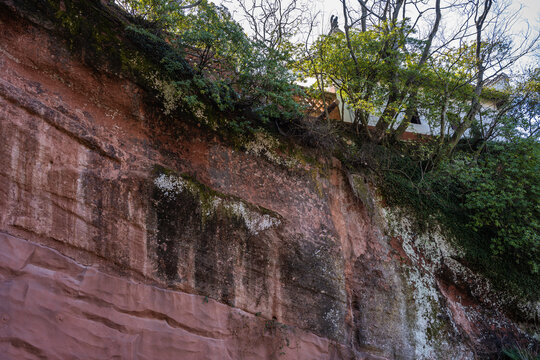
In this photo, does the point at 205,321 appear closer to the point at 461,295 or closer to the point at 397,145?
the point at 461,295

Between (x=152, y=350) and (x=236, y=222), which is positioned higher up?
(x=236, y=222)

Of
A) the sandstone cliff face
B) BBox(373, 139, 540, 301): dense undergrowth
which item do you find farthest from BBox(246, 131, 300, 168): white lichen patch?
BBox(373, 139, 540, 301): dense undergrowth

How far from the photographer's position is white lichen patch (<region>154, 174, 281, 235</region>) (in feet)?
18.6

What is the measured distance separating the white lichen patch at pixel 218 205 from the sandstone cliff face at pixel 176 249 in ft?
0.08

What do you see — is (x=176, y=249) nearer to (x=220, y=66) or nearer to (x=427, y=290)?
(x=220, y=66)

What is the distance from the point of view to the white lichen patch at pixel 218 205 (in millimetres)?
5674

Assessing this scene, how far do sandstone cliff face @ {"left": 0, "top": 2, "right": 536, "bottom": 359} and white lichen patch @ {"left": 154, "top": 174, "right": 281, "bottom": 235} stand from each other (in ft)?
0.08

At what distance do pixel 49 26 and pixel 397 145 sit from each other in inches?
323

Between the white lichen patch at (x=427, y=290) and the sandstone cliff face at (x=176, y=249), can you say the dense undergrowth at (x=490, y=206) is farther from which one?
the sandstone cliff face at (x=176, y=249)

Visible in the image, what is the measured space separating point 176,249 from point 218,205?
102 cm

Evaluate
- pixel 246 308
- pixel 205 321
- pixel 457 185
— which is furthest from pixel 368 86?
pixel 205 321

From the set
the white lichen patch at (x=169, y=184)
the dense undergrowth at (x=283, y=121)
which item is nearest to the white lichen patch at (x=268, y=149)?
the dense undergrowth at (x=283, y=121)

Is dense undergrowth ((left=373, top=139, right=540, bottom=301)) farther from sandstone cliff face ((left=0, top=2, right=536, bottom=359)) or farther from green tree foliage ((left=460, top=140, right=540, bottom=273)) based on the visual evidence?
sandstone cliff face ((left=0, top=2, right=536, bottom=359))

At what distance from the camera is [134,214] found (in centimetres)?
534
